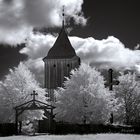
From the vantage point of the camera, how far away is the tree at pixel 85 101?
132 ft

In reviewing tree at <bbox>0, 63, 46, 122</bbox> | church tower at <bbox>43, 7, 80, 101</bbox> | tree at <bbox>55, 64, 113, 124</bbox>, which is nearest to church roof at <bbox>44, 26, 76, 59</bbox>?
church tower at <bbox>43, 7, 80, 101</bbox>

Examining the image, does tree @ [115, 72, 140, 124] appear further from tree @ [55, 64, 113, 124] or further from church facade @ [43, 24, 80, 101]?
church facade @ [43, 24, 80, 101]

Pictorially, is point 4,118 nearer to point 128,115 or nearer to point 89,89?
point 89,89

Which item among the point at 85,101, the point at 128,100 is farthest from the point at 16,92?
the point at 128,100

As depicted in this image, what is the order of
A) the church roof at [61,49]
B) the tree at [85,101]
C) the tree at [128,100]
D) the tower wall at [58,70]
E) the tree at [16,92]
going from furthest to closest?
the church roof at [61,49]
the tower wall at [58,70]
the tree at [128,100]
the tree at [16,92]
the tree at [85,101]

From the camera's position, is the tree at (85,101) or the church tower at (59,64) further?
the church tower at (59,64)

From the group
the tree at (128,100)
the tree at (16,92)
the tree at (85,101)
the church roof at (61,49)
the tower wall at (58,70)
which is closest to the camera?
the tree at (85,101)

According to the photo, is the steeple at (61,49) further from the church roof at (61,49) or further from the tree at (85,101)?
the tree at (85,101)

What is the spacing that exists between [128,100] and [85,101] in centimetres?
1154

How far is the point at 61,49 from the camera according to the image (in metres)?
67.8

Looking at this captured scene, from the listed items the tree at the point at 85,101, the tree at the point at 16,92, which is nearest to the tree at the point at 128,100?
the tree at the point at 85,101

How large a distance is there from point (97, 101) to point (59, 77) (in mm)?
25969

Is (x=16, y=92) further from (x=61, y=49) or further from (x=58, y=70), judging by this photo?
(x=61, y=49)

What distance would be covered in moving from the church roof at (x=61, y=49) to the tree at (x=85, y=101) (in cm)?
2434
